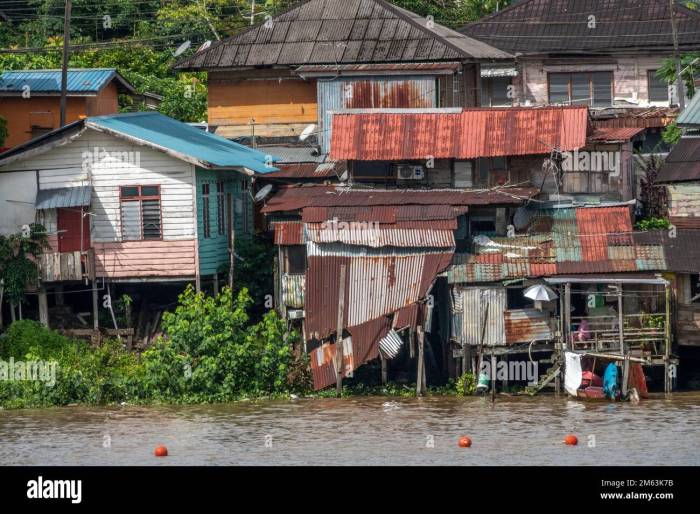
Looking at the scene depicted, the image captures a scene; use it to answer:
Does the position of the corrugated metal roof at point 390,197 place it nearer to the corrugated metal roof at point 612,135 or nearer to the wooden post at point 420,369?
the corrugated metal roof at point 612,135

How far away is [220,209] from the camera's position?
3662cm

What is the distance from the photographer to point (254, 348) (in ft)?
108

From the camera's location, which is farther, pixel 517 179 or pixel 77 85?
pixel 77 85

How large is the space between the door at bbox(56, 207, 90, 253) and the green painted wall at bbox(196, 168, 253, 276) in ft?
8.86

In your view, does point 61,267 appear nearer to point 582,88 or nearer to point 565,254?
point 565,254

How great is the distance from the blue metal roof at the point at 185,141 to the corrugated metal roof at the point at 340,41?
3318 mm

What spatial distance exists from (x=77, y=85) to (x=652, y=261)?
1800 cm

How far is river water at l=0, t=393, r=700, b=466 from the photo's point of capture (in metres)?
26.6

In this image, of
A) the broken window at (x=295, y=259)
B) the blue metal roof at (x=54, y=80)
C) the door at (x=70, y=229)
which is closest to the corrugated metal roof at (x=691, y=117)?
the broken window at (x=295, y=259)

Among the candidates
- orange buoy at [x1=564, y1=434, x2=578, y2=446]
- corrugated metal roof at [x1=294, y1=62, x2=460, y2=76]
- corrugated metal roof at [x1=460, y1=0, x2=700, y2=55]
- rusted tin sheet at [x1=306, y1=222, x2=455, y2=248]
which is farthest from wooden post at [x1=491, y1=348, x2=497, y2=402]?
corrugated metal roof at [x1=460, y1=0, x2=700, y2=55]

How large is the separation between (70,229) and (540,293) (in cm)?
1109

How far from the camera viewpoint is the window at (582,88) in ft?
154

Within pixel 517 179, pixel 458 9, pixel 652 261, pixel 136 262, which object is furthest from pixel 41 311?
pixel 458 9

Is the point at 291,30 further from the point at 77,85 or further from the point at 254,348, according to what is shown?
the point at 254,348
